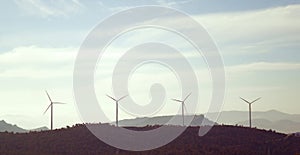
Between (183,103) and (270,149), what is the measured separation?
105 feet

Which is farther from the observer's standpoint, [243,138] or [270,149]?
[243,138]

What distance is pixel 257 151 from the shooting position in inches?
2153

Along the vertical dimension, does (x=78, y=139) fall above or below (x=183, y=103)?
below

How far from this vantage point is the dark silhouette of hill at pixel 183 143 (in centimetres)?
5347

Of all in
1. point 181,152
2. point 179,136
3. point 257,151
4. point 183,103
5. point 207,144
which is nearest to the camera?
point 181,152

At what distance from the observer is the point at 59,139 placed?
194 ft

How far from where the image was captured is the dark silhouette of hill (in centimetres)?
5347

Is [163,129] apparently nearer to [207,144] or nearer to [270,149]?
[207,144]

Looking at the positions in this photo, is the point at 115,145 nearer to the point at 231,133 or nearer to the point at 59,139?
the point at 59,139

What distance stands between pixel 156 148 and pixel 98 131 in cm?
1065

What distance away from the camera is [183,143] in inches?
2314

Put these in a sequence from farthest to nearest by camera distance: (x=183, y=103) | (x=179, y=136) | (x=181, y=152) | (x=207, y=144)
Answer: (x=183, y=103)
(x=179, y=136)
(x=207, y=144)
(x=181, y=152)

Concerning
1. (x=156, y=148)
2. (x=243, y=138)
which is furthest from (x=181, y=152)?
(x=243, y=138)

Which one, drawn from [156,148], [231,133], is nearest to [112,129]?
[156,148]
